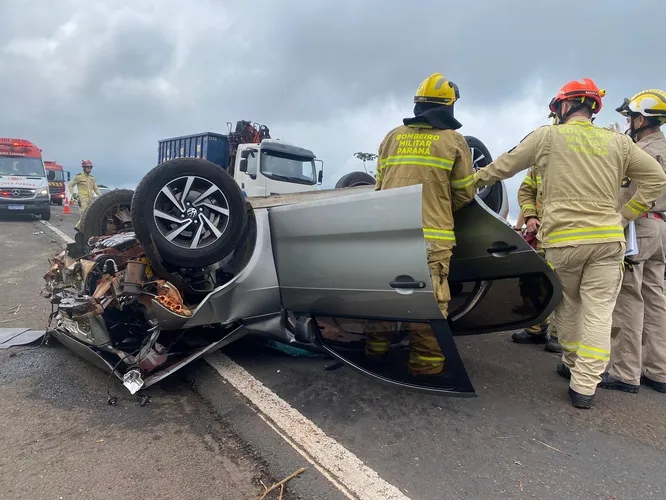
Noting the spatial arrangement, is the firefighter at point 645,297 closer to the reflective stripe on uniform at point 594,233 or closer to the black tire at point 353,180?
the reflective stripe on uniform at point 594,233

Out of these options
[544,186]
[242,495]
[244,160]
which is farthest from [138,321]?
[244,160]

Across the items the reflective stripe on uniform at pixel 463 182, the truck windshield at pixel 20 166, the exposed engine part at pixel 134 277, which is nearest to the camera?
the reflective stripe on uniform at pixel 463 182

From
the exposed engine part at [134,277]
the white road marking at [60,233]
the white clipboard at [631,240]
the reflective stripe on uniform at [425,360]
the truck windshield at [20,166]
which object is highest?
the truck windshield at [20,166]

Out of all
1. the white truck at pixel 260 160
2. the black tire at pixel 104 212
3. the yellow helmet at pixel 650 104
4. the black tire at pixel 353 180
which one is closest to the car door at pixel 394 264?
the yellow helmet at pixel 650 104

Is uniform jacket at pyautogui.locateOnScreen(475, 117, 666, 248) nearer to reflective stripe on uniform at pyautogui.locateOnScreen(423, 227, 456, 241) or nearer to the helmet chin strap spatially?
the helmet chin strap

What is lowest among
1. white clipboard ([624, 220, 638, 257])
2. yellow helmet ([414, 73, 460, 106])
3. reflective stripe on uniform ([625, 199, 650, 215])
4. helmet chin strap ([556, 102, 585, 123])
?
white clipboard ([624, 220, 638, 257])

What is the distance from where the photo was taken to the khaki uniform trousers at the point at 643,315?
3.11 m

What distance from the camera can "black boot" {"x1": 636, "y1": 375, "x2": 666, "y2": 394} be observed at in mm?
3109

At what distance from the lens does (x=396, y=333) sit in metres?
2.83

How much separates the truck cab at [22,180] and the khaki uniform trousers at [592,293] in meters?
16.3

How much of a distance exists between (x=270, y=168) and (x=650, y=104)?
360 inches

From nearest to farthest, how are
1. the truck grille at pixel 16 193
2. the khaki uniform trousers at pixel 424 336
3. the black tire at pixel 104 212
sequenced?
the khaki uniform trousers at pixel 424 336 → the black tire at pixel 104 212 → the truck grille at pixel 16 193

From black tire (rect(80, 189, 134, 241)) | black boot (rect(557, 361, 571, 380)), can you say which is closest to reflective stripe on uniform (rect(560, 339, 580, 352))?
black boot (rect(557, 361, 571, 380))

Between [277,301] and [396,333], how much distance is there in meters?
0.78
